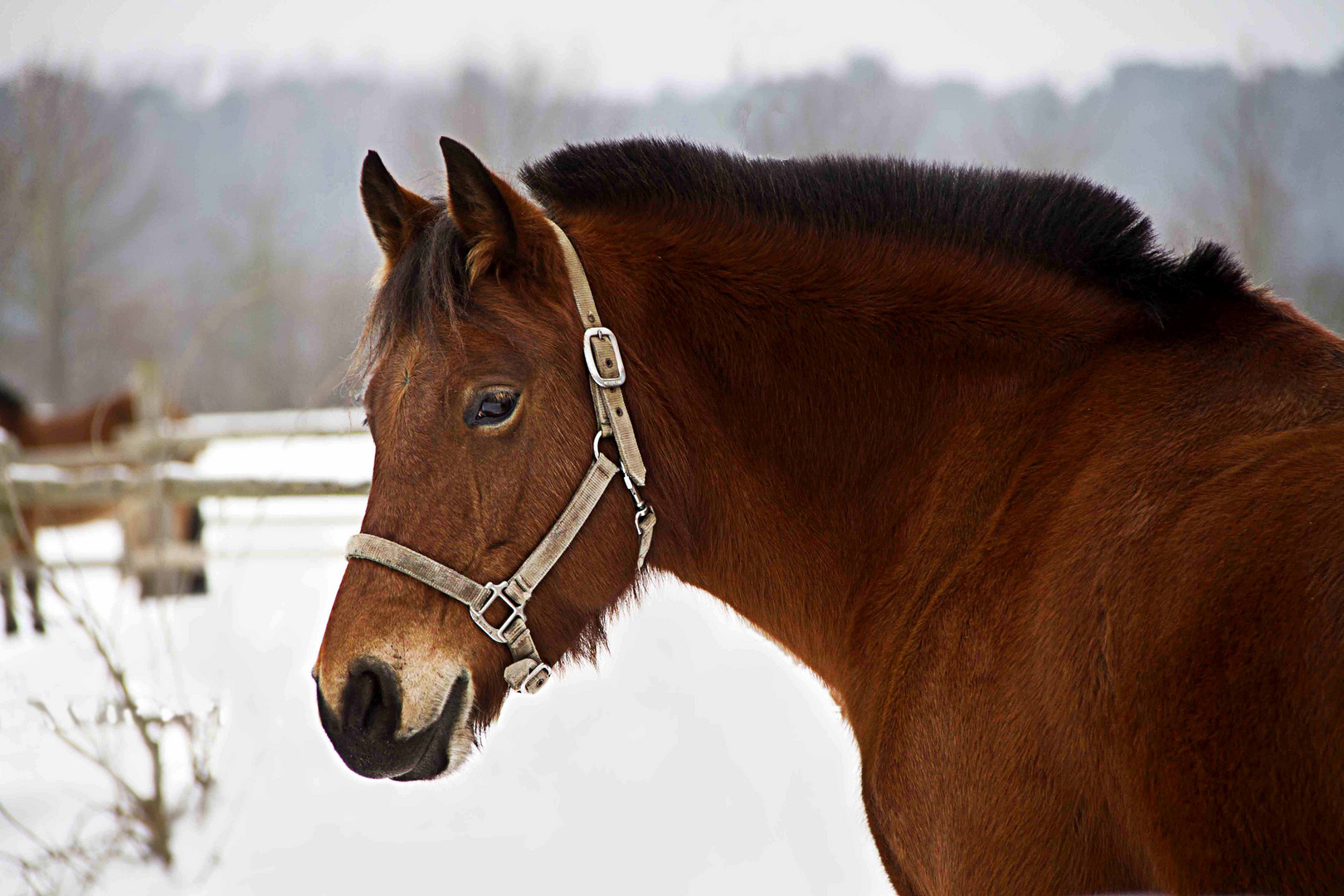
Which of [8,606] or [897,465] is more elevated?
[897,465]

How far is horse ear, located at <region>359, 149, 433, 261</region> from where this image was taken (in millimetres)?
1994

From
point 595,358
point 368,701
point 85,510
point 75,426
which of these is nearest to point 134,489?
point 368,701

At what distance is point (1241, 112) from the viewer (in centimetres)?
888

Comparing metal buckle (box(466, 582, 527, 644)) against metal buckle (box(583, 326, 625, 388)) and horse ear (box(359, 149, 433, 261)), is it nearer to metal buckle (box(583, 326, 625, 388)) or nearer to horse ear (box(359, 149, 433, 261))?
metal buckle (box(583, 326, 625, 388))

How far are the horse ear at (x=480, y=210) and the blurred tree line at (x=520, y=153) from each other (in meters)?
0.30

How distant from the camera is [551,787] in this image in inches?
161

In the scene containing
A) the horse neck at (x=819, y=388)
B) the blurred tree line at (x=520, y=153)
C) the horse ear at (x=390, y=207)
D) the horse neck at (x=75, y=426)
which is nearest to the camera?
the horse neck at (x=819, y=388)

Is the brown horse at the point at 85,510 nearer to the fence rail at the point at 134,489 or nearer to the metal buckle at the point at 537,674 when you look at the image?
the fence rail at the point at 134,489

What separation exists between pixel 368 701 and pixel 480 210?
1059 mm

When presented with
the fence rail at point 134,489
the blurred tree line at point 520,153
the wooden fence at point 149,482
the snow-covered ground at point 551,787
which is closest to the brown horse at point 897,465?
the blurred tree line at point 520,153

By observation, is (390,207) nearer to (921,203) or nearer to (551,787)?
(921,203)

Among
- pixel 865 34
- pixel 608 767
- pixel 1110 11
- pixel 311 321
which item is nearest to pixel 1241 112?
pixel 1110 11

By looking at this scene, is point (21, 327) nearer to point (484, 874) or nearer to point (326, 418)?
point (326, 418)

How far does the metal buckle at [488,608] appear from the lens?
1.78 meters
